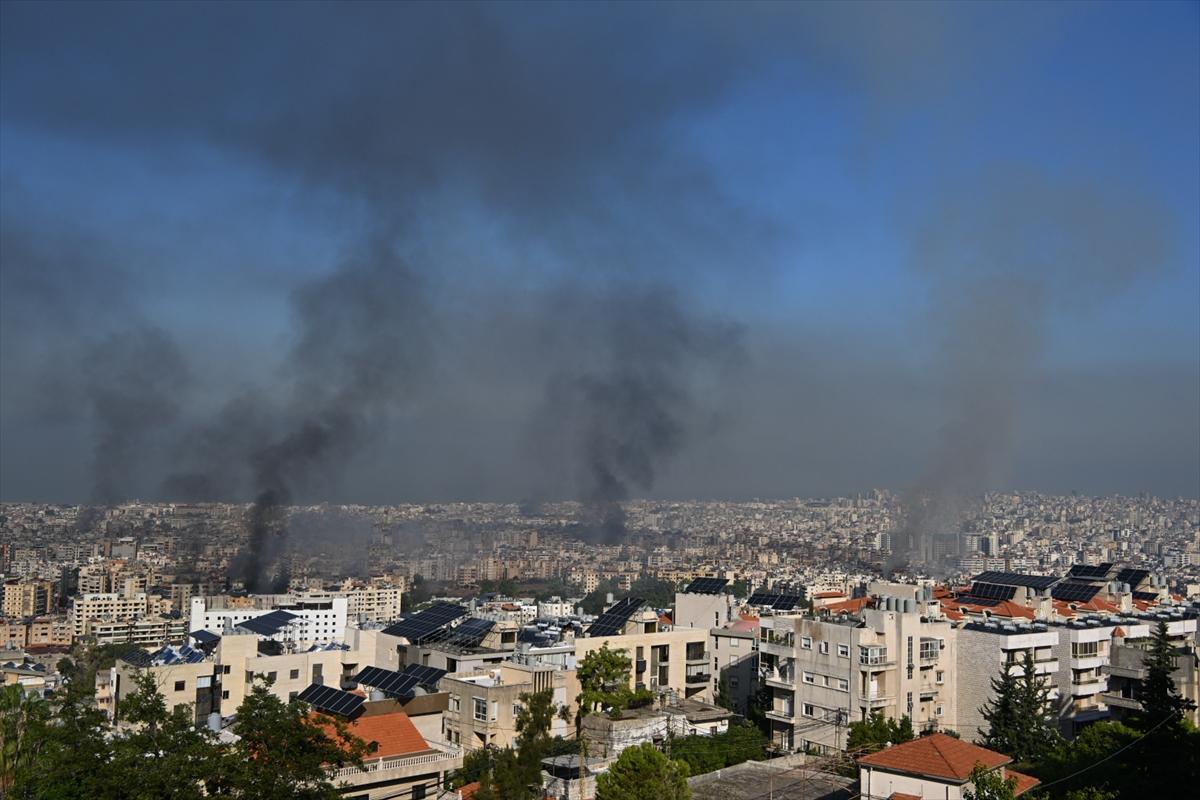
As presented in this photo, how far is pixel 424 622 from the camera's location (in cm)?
2733

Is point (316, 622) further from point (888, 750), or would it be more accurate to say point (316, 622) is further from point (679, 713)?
point (888, 750)

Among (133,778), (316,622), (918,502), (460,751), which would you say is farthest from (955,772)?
(918,502)

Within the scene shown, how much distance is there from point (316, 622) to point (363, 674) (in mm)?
21015

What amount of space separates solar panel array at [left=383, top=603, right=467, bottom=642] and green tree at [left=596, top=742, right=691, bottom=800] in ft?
39.6

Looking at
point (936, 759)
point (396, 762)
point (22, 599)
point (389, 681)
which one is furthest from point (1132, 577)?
point (22, 599)

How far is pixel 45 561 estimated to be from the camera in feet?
343

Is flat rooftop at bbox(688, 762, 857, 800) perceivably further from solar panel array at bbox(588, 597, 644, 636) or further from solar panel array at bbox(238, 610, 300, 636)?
solar panel array at bbox(238, 610, 300, 636)

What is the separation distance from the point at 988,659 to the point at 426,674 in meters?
12.2

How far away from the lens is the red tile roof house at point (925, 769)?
12930mm

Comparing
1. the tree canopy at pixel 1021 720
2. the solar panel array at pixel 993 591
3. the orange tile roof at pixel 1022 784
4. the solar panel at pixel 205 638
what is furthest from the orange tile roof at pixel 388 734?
the solar panel array at pixel 993 591

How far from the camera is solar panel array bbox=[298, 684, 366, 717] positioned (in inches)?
694

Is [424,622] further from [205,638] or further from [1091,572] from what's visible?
Answer: [1091,572]

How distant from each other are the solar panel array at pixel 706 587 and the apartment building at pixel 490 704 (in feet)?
43.0

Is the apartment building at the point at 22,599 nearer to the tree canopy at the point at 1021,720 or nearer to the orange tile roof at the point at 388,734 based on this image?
the orange tile roof at the point at 388,734
